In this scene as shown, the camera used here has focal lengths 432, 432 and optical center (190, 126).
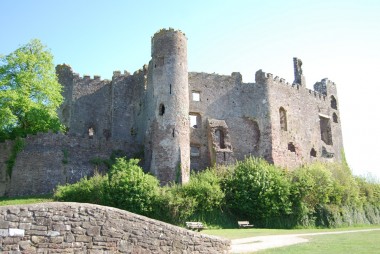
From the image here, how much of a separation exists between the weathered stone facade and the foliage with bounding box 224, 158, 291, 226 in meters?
3.92

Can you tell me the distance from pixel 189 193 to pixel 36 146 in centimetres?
1224

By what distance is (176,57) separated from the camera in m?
34.0

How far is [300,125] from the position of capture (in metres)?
43.4

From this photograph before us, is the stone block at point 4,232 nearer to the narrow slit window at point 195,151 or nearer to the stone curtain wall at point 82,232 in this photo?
the stone curtain wall at point 82,232

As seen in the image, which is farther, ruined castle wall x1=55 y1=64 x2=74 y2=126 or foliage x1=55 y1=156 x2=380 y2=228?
ruined castle wall x1=55 y1=64 x2=74 y2=126

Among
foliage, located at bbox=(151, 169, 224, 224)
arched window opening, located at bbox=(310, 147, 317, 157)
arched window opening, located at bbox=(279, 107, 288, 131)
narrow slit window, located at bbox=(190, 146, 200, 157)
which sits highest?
arched window opening, located at bbox=(279, 107, 288, 131)

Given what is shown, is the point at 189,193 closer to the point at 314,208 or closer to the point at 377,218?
the point at 314,208

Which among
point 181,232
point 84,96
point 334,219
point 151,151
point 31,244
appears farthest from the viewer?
point 84,96

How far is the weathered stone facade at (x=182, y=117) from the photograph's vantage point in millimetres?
32156

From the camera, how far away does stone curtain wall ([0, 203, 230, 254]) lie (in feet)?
36.0

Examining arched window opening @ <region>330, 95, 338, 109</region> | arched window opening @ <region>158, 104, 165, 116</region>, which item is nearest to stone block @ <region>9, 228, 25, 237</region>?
arched window opening @ <region>158, 104, 165, 116</region>

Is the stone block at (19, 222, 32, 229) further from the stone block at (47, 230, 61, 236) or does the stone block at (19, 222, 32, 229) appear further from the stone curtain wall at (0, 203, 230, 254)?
the stone block at (47, 230, 61, 236)

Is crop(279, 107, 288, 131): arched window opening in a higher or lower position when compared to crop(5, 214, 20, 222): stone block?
higher

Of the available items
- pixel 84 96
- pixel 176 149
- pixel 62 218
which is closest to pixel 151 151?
pixel 176 149
